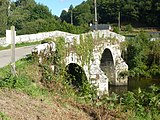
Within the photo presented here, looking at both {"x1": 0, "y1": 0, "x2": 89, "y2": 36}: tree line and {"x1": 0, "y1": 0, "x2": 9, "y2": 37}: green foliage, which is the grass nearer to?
{"x1": 0, "y1": 0, "x2": 89, "y2": 36}: tree line

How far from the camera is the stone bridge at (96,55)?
63.9 ft

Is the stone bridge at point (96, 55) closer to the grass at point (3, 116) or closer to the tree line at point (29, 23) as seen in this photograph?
the grass at point (3, 116)

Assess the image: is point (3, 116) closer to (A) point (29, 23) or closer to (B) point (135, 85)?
(B) point (135, 85)

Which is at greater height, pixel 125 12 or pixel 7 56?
pixel 125 12

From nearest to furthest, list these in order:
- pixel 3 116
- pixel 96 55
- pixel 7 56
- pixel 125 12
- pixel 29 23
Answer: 1. pixel 3 116
2. pixel 7 56
3. pixel 96 55
4. pixel 29 23
5. pixel 125 12

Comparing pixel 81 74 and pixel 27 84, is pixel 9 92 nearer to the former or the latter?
pixel 27 84

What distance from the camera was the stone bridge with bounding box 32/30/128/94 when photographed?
19469 millimetres

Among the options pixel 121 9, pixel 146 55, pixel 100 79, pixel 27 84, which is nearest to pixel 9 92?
pixel 27 84

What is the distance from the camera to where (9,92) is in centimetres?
1004

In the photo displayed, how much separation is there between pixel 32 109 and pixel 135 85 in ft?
72.1

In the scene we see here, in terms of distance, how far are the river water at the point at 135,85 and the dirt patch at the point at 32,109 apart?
18349 millimetres

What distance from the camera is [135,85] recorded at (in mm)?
30453

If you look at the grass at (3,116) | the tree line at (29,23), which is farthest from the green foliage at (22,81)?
the tree line at (29,23)

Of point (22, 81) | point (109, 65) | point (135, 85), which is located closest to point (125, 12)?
point (109, 65)
